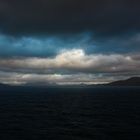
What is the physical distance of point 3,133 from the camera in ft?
188

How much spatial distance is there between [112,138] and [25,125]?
80.5ft

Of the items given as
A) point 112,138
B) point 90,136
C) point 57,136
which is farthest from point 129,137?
point 57,136

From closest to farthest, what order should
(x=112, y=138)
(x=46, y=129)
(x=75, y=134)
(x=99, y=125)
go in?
(x=112, y=138), (x=75, y=134), (x=46, y=129), (x=99, y=125)

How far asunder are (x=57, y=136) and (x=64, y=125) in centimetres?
1384

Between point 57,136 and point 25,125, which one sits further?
point 25,125

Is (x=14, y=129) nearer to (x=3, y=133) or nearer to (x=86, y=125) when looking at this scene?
(x=3, y=133)

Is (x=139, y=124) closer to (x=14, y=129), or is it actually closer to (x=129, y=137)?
(x=129, y=137)

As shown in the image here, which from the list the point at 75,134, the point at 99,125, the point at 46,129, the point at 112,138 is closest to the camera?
the point at 112,138

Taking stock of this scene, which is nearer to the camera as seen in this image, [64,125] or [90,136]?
[90,136]

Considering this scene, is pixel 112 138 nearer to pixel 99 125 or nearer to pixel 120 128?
pixel 120 128

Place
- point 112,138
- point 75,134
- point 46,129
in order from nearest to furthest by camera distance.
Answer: point 112,138, point 75,134, point 46,129

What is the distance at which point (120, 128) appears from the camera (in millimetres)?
62500

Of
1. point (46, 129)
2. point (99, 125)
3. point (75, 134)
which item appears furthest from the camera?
point (99, 125)

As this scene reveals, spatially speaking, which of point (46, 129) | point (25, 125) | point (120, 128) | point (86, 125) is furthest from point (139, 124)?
point (25, 125)
